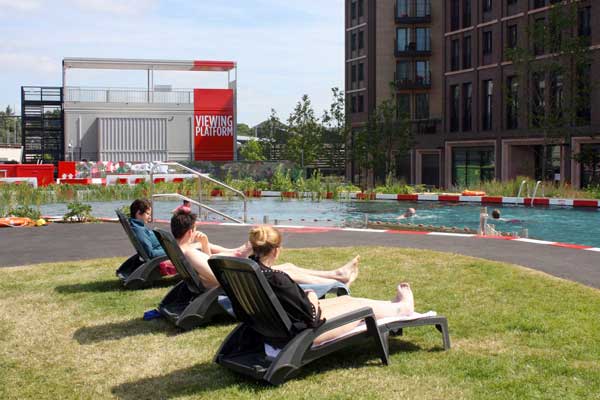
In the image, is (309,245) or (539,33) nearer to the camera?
(309,245)

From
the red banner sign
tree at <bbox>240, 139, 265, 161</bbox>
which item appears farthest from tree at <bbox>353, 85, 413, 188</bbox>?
tree at <bbox>240, 139, 265, 161</bbox>

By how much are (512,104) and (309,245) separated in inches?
1296

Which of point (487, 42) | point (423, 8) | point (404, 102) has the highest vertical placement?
point (423, 8)

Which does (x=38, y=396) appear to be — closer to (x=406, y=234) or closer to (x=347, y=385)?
(x=347, y=385)

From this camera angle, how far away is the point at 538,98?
142 feet

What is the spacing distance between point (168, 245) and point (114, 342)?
1.26 metres

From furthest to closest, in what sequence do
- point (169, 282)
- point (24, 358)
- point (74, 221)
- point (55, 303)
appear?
point (74, 221) < point (169, 282) < point (55, 303) < point (24, 358)

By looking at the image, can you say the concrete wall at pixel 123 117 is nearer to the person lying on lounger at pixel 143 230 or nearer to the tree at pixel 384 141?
the tree at pixel 384 141

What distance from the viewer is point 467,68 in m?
51.1

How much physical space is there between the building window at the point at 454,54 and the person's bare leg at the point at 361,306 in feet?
156

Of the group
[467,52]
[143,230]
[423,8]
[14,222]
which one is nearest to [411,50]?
[423,8]

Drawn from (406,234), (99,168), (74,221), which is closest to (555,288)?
(406,234)

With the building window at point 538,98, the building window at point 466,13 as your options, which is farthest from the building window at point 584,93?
the building window at point 466,13

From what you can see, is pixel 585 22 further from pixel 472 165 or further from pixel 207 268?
pixel 207 268
